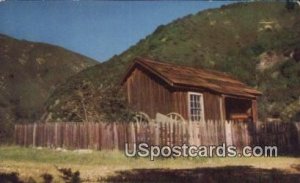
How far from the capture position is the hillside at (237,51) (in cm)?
4088

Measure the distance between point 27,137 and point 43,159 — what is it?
638 cm

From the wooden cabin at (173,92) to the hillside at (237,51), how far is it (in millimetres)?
3396

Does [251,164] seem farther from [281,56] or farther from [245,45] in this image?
[245,45]

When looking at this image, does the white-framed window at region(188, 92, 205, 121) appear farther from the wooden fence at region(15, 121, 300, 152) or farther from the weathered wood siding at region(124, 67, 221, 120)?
the wooden fence at region(15, 121, 300, 152)

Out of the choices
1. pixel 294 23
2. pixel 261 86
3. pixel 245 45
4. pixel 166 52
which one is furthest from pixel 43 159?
pixel 294 23

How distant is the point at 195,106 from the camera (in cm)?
2630

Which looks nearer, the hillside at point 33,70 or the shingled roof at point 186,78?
the shingled roof at point 186,78

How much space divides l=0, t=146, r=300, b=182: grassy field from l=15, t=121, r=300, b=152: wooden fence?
3.69 ft

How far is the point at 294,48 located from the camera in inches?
1848

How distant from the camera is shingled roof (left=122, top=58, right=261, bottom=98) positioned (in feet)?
83.0

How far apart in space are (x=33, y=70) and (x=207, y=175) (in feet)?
173

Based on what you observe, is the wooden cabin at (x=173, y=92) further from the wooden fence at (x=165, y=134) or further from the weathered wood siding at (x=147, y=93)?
the wooden fence at (x=165, y=134)

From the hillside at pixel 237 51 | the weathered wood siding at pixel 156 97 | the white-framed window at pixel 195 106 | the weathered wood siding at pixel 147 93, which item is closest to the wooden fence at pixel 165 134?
the white-framed window at pixel 195 106

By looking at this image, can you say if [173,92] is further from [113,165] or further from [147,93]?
[113,165]
